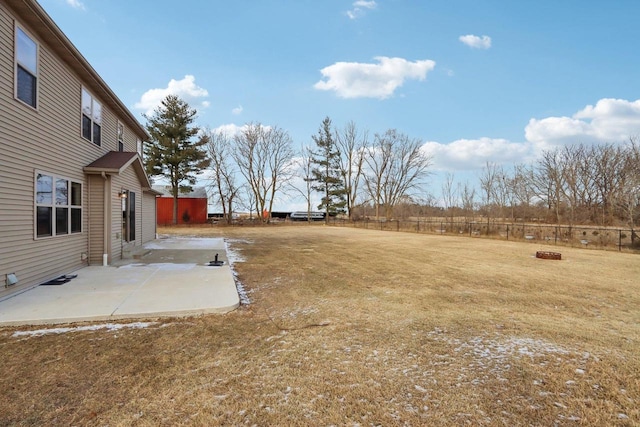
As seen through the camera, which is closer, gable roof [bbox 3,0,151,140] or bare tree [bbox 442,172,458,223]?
gable roof [bbox 3,0,151,140]

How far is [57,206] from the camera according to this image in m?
6.17

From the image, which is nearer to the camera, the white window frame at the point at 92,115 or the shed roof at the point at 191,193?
the white window frame at the point at 92,115

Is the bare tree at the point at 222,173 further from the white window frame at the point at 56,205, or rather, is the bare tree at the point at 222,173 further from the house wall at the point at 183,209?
the white window frame at the point at 56,205

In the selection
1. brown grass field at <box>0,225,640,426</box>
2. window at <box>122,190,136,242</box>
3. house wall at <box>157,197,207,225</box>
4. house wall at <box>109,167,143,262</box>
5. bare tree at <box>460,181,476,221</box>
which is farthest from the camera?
→ bare tree at <box>460,181,476,221</box>

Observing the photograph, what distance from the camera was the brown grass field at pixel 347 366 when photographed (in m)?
2.15

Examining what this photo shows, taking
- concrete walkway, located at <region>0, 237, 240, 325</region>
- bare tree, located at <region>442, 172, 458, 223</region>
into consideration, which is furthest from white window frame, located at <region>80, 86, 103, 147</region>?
bare tree, located at <region>442, 172, 458, 223</region>

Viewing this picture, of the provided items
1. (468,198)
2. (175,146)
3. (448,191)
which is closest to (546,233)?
(468,198)

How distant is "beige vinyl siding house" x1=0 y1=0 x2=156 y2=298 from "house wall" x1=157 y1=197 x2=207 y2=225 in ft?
67.3

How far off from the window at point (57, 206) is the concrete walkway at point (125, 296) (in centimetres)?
100

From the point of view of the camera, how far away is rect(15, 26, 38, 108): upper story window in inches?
198

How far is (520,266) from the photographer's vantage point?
8.70m

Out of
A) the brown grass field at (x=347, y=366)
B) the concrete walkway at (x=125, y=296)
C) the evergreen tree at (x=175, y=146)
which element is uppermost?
the evergreen tree at (x=175, y=146)

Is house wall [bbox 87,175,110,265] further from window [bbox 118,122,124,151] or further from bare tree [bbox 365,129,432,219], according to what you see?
bare tree [bbox 365,129,432,219]

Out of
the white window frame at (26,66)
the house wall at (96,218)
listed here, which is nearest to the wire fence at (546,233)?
the house wall at (96,218)
